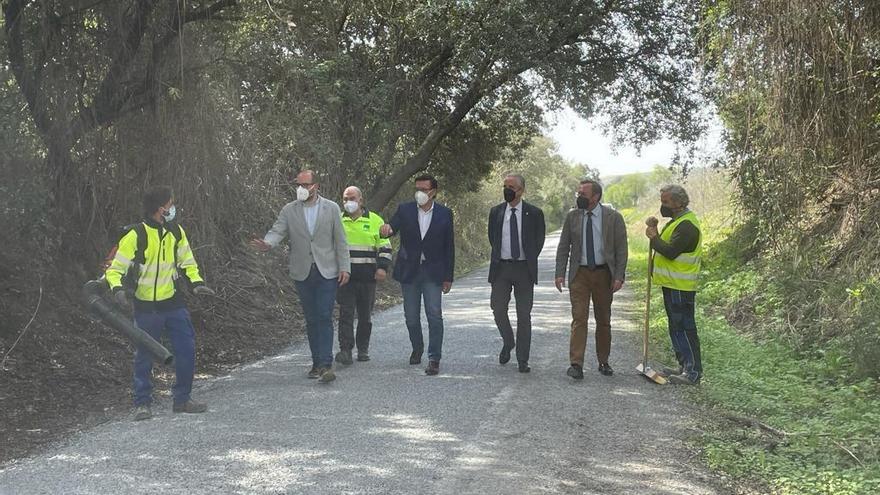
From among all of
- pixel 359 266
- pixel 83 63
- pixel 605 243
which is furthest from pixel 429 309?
pixel 83 63

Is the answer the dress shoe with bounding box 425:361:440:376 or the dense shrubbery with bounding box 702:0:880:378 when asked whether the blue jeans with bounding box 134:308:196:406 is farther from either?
the dense shrubbery with bounding box 702:0:880:378

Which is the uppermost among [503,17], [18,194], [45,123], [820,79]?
[503,17]

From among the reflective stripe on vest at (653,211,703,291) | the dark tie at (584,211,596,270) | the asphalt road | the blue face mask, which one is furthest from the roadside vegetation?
the blue face mask

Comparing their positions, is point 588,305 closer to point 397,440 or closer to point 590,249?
point 590,249

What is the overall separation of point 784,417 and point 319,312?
4111 millimetres

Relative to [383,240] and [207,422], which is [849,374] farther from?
[207,422]

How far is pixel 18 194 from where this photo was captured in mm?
7176

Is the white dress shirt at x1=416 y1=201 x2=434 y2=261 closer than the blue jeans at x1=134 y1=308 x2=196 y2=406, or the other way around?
the blue jeans at x1=134 y1=308 x2=196 y2=406

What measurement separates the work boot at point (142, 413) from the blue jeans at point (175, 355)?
4cm

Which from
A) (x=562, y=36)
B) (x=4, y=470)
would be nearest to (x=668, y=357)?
(x=4, y=470)

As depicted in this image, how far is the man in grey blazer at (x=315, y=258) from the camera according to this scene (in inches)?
284

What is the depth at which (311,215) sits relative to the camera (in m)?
7.35

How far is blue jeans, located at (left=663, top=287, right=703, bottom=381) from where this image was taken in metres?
7.14

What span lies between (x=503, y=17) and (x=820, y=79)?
20.7 ft
